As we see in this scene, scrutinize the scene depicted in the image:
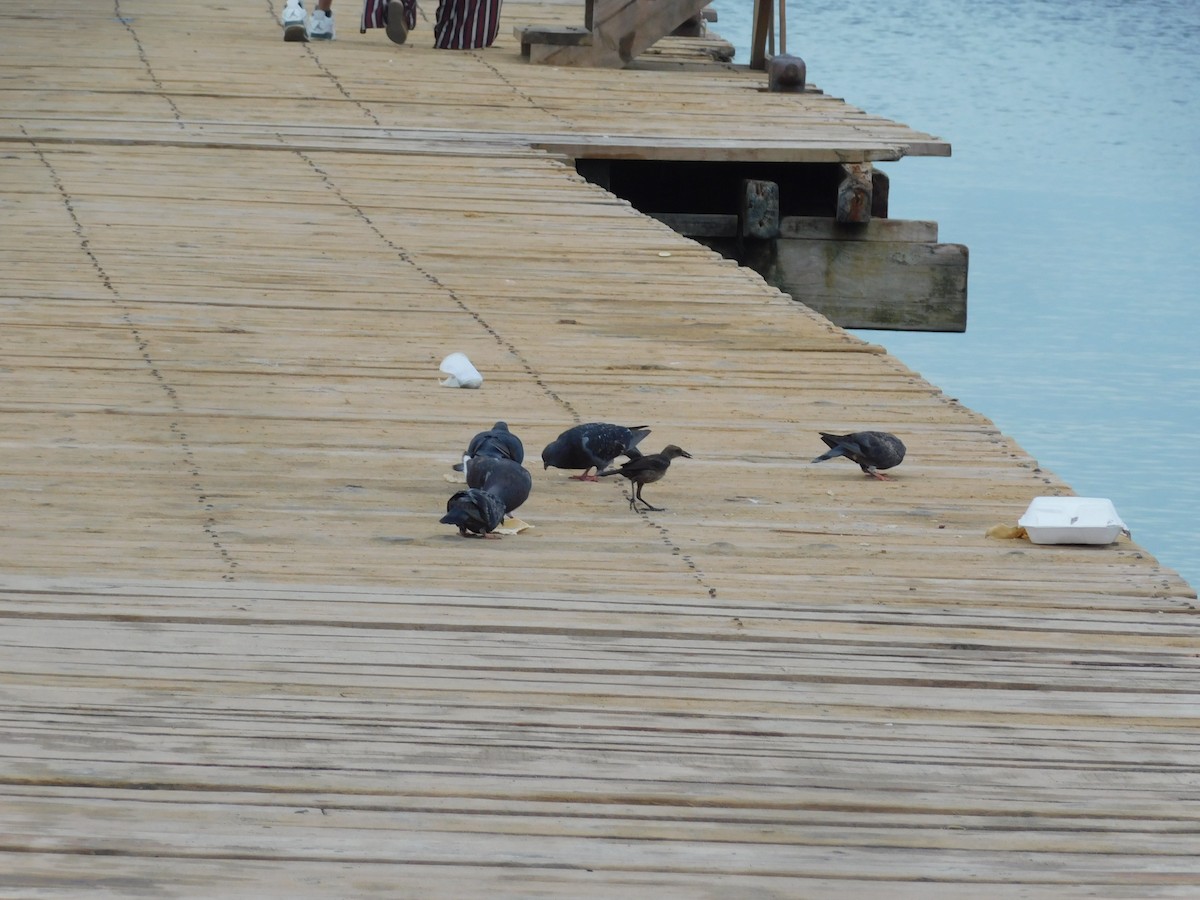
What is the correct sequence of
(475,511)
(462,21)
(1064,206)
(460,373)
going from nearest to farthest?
(475,511) < (460,373) < (462,21) < (1064,206)

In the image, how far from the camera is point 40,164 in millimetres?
8336

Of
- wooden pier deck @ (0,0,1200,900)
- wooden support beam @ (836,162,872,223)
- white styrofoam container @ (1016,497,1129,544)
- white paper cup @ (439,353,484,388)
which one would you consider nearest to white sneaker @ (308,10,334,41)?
wooden support beam @ (836,162,872,223)

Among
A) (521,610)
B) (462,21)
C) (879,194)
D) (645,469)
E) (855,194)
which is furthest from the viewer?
(462,21)

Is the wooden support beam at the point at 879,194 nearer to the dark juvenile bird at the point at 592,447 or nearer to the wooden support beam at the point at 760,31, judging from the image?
the wooden support beam at the point at 760,31

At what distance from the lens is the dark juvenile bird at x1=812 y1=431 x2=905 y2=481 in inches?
179

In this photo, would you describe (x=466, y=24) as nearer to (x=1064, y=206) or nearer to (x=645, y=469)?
(x=645, y=469)

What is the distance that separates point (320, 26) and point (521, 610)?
9.48 meters

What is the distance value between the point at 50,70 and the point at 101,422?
6431 millimetres

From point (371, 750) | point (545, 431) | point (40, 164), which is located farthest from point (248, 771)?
point (40, 164)

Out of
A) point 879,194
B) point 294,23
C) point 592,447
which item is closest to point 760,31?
point 294,23

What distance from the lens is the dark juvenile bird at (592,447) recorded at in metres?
4.45

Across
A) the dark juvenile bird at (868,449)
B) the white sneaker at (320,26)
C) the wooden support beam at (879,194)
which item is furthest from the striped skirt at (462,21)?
the dark juvenile bird at (868,449)

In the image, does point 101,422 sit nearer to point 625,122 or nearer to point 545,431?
point 545,431

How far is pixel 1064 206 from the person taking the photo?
67.9ft
